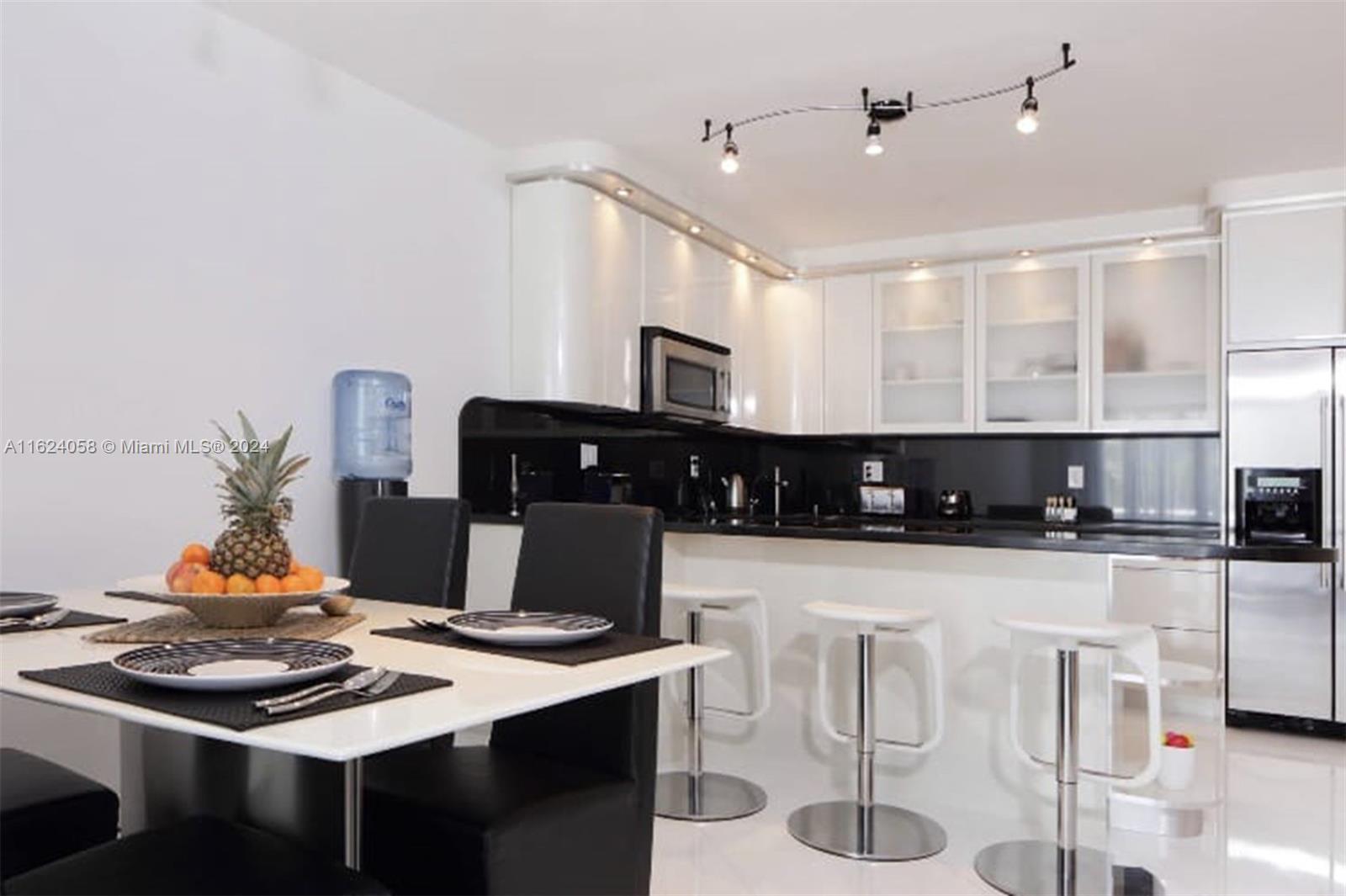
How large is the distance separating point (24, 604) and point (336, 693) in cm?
95

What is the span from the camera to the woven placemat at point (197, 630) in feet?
4.98

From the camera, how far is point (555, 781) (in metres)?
1.63

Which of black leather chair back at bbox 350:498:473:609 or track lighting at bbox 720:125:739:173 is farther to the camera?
track lighting at bbox 720:125:739:173

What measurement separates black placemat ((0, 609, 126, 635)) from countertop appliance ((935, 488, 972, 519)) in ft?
14.1

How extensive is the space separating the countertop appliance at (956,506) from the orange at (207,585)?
4328 millimetres

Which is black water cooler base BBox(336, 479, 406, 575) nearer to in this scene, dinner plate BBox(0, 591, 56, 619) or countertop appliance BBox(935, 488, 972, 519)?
dinner plate BBox(0, 591, 56, 619)

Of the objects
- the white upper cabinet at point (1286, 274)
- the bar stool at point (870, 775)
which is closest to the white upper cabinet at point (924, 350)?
the white upper cabinet at point (1286, 274)

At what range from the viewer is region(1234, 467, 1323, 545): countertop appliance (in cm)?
404

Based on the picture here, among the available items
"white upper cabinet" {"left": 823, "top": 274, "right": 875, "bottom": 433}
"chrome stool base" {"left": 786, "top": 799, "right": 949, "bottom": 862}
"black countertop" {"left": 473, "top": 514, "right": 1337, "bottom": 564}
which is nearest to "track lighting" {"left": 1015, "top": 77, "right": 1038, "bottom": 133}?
"black countertop" {"left": 473, "top": 514, "right": 1337, "bottom": 564}

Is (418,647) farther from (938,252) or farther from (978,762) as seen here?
(938,252)

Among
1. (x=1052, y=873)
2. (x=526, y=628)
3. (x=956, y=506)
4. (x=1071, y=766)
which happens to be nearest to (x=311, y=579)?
(x=526, y=628)

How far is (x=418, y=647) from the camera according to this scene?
150 cm

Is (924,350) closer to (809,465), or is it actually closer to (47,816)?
(809,465)

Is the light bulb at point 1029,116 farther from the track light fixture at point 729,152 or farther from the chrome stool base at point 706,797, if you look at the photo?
the chrome stool base at point 706,797
